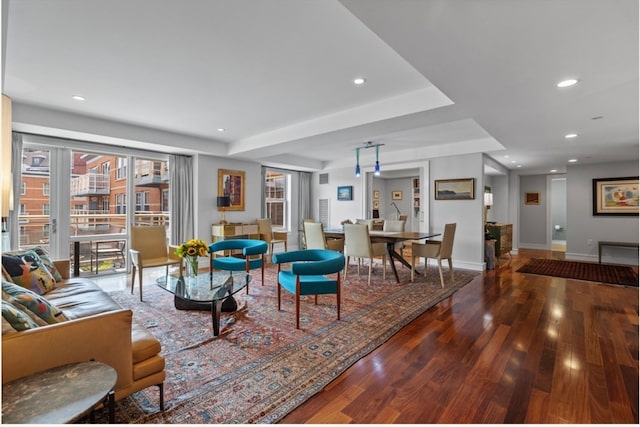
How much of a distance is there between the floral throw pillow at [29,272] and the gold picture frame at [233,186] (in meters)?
3.54

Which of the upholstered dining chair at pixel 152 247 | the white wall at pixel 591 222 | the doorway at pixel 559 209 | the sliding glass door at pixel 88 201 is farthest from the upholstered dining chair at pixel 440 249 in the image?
the doorway at pixel 559 209

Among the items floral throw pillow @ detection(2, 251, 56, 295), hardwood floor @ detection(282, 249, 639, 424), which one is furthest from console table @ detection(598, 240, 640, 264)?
floral throw pillow @ detection(2, 251, 56, 295)

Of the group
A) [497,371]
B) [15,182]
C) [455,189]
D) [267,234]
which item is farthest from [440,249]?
[15,182]

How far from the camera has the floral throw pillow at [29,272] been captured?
96.3 inches

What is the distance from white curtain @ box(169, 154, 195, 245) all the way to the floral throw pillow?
9.26 ft

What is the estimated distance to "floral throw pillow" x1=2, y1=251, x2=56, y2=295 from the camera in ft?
8.02

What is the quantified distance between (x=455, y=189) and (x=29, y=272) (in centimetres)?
624

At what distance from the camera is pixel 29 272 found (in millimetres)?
2582

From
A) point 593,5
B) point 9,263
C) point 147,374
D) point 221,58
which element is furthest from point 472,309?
point 9,263

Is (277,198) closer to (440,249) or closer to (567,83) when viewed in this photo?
(440,249)

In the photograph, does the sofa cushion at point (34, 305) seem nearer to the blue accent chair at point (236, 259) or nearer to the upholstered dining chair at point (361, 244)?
the blue accent chair at point (236, 259)

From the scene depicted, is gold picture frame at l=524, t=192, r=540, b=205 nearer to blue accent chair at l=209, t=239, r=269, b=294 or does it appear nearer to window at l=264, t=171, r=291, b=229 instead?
window at l=264, t=171, r=291, b=229

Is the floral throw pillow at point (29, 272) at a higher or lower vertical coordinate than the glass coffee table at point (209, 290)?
higher

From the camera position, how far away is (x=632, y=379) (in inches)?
81.0
